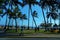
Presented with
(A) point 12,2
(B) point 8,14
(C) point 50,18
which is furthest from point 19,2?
(C) point 50,18

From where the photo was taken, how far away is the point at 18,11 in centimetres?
6762

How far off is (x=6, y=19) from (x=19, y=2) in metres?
7.64

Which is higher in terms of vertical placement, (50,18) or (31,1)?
(31,1)

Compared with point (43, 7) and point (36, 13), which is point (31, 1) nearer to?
point (43, 7)

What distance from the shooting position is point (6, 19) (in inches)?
2458

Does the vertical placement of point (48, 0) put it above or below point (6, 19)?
above

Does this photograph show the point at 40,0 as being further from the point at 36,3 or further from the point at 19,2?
the point at 19,2

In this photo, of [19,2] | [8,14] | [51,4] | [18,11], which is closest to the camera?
[51,4]

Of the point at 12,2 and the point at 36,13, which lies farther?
the point at 36,13

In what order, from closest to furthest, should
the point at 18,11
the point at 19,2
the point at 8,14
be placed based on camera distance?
the point at 19,2 → the point at 8,14 → the point at 18,11

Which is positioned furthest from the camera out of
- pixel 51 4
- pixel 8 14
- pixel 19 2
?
pixel 8 14

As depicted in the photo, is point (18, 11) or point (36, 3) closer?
point (36, 3)

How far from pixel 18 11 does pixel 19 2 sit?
9658 mm

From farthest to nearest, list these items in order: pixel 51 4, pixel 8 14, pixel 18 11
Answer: pixel 18 11 → pixel 8 14 → pixel 51 4
